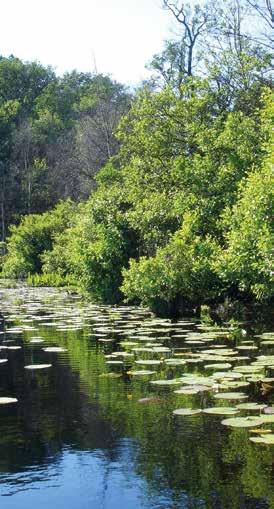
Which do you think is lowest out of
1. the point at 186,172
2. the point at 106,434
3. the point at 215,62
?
the point at 106,434

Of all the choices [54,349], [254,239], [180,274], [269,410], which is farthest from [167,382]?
[180,274]

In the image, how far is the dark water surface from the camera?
329 centimetres

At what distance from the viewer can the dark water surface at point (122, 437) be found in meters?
3.29

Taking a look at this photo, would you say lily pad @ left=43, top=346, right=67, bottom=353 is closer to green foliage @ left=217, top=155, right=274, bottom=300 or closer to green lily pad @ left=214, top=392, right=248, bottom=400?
green foliage @ left=217, top=155, right=274, bottom=300

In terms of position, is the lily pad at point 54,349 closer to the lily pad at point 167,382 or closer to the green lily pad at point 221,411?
the lily pad at point 167,382

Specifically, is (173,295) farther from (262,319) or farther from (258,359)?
(258,359)

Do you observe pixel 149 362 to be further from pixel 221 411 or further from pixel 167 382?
pixel 221 411

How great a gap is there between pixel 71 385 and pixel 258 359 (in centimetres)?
201

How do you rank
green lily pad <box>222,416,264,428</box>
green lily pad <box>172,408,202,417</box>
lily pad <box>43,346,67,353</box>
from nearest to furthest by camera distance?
green lily pad <box>222,416,264,428</box> → green lily pad <box>172,408,202,417</box> → lily pad <box>43,346,67,353</box>

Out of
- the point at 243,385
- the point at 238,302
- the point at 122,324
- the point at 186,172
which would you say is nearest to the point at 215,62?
the point at 186,172

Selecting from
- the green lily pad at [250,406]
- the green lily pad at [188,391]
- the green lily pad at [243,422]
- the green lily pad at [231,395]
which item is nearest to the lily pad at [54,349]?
the green lily pad at [188,391]

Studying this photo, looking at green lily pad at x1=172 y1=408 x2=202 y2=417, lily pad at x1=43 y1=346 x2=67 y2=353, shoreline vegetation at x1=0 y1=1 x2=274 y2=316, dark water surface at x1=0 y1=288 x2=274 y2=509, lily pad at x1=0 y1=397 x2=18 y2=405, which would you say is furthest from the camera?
shoreline vegetation at x1=0 y1=1 x2=274 y2=316

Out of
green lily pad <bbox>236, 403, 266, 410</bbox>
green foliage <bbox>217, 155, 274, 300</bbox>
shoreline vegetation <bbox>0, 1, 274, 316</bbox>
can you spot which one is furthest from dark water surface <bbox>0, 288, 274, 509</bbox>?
shoreline vegetation <bbox>0, 1, 274, 316</bbox>

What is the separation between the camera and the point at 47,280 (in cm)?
2362
